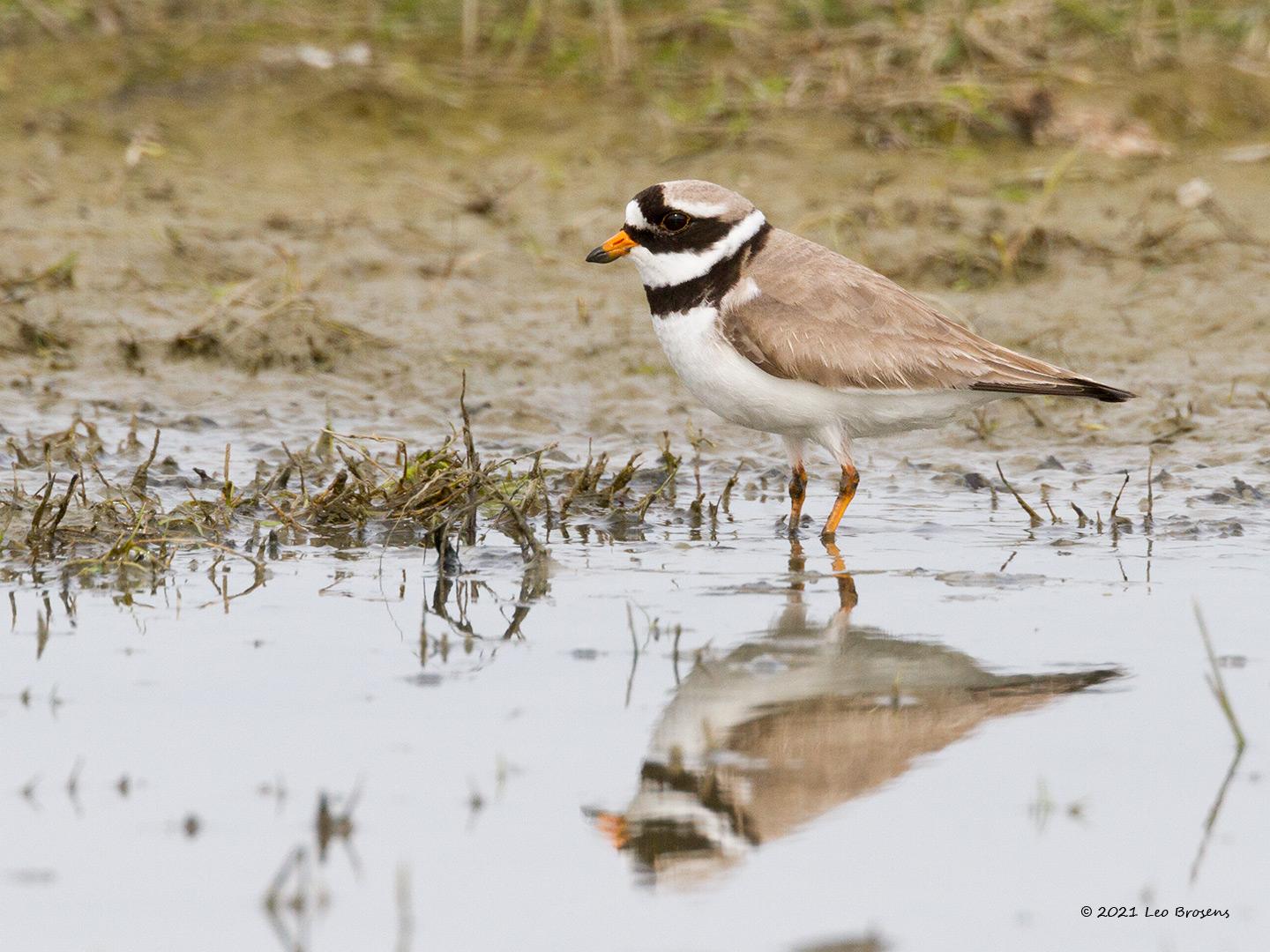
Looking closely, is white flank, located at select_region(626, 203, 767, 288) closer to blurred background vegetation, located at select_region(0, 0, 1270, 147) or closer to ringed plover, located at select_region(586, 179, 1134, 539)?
ringed plover, located at select_region(586, 179, 1134, 539)

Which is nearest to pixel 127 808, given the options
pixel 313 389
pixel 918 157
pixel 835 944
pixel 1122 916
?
pixel 835 944

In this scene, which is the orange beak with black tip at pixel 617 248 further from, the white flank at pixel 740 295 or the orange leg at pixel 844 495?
Answer: the orange leg at pixel 844 495

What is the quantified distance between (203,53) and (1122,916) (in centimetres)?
956

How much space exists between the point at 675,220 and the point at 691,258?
157 millimetres

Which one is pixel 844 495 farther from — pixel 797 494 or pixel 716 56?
Result: pixel 716 56

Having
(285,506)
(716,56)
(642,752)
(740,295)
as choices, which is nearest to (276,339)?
(285,506)

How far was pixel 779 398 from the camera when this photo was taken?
6535 millimetres

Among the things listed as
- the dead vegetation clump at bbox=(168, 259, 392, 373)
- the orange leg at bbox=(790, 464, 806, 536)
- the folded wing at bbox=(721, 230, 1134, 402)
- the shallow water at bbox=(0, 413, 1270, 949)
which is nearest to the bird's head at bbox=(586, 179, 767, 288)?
the folded wing at bbox=(721, 230, 1134, 402)

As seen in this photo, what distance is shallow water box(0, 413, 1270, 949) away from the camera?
355cm

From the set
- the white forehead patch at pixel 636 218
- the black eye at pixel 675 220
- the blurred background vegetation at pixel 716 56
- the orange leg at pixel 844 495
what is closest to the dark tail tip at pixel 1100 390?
the orange leg at pixel 844 495

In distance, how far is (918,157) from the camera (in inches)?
428

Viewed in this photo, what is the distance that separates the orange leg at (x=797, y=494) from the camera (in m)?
6.80

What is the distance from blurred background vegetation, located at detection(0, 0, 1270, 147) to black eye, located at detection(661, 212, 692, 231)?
13.7 feet

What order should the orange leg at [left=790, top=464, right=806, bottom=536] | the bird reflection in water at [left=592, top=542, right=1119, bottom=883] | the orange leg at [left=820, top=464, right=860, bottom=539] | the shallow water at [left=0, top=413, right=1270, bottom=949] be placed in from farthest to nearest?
the orange leg at [left=790, top=464, right=806, bottom=536], the orange leg at [left=820, top=464, right=860, bottom=539], the bird reflection in water at [left=592, top=542, right=1119, bottom=883], the shallow water at [left=0, top=413, right=1270, bottom=949]
